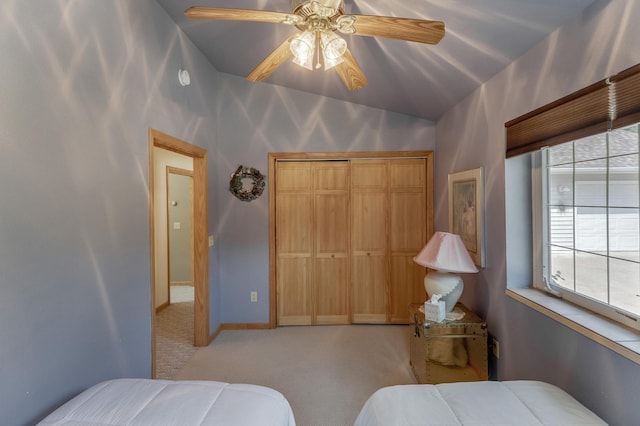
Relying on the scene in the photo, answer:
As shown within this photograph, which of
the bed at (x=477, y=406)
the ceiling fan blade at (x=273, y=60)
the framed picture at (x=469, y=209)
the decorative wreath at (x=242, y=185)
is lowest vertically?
the bed at (x=477, y=406)

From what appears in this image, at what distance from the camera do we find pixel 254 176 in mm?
3482

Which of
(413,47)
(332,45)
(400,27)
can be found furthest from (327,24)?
(413,47)

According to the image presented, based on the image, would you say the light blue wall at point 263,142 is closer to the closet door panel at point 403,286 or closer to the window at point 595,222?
the closet door panel at point 403,286

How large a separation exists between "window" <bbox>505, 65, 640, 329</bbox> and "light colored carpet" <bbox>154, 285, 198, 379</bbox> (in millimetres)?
2782

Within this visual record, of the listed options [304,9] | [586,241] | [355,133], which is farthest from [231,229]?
[586,241]

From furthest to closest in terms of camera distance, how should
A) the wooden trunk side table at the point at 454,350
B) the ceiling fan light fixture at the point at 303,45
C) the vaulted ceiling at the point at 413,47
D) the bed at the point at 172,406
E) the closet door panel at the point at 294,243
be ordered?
the closet door panel at the point at 294,243 < the wooden trunk side table at the point at 454,350 < the vaulted ceiling at the point at 413,47 < the ceiling fan light fixture at the point at 303,45 < the bed at the point at 172,406

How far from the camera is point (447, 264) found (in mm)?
2252

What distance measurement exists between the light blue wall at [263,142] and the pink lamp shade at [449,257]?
153 centimetres

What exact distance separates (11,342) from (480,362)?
8.49 ft

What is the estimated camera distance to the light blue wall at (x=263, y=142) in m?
3.49

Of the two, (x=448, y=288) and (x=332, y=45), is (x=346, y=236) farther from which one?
(x=332, y=45)

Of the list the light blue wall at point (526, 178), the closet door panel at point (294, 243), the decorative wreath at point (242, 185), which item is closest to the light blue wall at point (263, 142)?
the decorative wreath at point (242, 185)

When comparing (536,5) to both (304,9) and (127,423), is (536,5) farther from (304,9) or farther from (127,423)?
(127,423)

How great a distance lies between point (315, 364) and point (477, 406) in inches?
68.1
